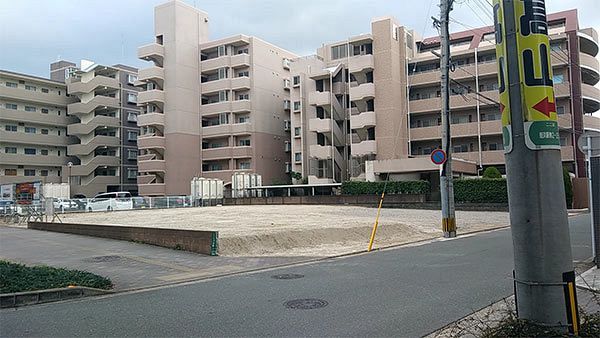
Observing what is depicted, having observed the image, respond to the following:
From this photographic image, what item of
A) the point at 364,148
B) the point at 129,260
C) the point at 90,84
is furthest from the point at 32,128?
the point at 129,260

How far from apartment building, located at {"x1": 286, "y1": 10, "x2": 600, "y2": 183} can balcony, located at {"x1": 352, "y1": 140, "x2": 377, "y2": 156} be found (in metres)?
0.10

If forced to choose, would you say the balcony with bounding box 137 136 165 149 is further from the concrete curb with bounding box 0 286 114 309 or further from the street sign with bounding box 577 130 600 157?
the street sign with bounding box 577 130 600 157

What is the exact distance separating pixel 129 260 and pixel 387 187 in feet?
100

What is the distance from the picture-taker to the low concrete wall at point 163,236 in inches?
554

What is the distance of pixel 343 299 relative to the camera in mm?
7672

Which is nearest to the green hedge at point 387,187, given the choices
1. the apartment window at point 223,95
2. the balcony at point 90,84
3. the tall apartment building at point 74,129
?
the apartment window at point 223,95

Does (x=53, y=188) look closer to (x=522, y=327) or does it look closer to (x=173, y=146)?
(x=173, y=146)

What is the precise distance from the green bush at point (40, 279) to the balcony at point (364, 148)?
4144 cm

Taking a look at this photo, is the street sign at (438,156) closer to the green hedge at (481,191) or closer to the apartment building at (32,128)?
the green hedge at (481,191)

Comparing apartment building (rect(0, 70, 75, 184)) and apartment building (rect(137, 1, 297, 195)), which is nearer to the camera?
apartment building (rect(137, 1, 297, 195))

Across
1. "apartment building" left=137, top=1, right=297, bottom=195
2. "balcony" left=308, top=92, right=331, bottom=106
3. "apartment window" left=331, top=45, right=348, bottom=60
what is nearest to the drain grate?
"balcony" left=308, top=92, right=331, bottom=106

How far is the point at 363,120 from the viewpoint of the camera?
50.0 metres

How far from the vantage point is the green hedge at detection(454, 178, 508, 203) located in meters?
35.2

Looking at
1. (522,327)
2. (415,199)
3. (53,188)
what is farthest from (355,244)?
(53,188)
